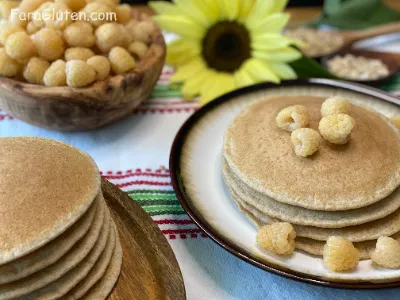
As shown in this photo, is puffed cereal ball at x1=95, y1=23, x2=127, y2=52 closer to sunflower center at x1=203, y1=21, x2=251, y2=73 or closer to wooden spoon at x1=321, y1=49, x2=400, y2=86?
sunflower center at x1=203, y1=21, x2=251, y2=73

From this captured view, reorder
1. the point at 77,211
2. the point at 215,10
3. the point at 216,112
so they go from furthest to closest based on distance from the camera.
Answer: the point at 215,10, the point at 216,112, the point at 77,211

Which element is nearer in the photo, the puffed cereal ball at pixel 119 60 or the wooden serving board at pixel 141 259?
the wooden serving board at pixel 141 259

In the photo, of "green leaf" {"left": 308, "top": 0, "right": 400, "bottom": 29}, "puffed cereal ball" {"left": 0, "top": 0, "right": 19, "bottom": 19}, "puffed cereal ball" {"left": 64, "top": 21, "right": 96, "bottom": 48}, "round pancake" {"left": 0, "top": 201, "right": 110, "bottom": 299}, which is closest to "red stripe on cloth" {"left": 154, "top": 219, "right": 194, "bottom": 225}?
"round pancake" {"left": 0, "top": 201, "right": 110, "bottom": 299}

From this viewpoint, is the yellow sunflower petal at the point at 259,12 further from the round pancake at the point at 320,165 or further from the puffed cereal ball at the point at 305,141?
the puffed cereal ball at the point at 305,141

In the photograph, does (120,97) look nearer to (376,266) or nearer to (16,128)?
(16,128)

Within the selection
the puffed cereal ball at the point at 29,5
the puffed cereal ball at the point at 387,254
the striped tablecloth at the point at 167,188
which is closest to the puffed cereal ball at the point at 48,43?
the puffed cereal ball at the point at 29,5

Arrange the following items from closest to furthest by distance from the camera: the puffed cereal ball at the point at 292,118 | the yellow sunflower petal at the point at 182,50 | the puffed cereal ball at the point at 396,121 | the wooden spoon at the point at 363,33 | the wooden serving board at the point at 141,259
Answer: the wooden serving board at the point at 141,259, the puffed cereal ball at the point at 292,118, the puffed cereal ball at the point at 396,121, the yellow sunflower petal at the point at 182,50, the wooden spoon at the point at 363,33

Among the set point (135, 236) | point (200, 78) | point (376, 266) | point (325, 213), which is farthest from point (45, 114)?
point (376, 266)

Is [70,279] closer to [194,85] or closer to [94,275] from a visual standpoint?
[94,275]
